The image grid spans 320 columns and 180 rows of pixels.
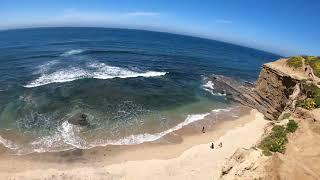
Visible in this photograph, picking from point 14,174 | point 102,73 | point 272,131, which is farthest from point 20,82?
point 272,131

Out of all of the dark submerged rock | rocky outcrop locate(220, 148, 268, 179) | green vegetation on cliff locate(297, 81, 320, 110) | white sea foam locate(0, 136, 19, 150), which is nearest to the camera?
rocky outcrop locate(220, 148, 268, 179)

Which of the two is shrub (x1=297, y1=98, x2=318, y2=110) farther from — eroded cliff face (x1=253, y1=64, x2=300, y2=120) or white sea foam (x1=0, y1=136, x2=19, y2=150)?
white sea foam (x1=0, y1=136, x2=19, y2=150)

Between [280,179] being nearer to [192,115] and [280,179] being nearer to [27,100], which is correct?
[192,115]

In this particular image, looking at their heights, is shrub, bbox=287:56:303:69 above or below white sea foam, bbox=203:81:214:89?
above

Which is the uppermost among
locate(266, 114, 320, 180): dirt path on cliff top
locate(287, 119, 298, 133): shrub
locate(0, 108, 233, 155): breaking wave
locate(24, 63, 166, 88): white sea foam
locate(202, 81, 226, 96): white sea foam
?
locate(287, 119, 298, 133): shrub

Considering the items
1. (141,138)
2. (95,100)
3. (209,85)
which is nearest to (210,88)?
(209,85)

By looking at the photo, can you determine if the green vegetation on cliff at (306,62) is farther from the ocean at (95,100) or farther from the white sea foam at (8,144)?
the white sea foam at (8,144)

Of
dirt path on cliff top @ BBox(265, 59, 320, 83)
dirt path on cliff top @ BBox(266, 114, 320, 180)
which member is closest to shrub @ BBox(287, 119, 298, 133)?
dirt path on cliff top @ BBox(266, 114, 320, 180)
